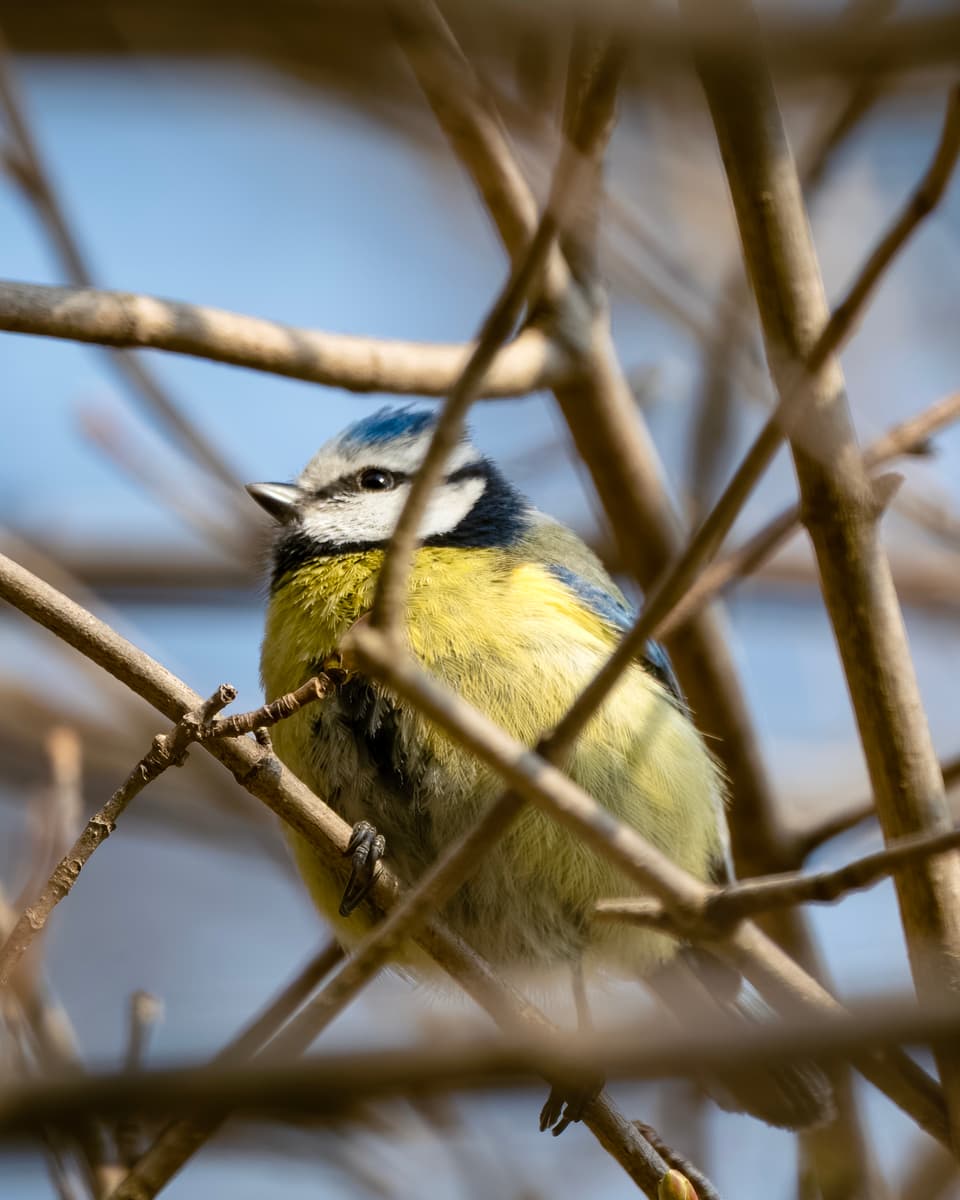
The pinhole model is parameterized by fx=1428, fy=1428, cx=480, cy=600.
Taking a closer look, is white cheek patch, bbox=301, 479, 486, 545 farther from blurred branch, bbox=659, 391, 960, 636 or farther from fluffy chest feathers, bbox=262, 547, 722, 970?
blurred branch, bbox=659, 391, 960, 636

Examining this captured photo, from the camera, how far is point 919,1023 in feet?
3.51

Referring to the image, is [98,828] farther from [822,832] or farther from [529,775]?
[822,832]

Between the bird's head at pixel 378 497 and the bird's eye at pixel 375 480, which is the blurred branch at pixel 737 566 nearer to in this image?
the bird's head at pixel 378 497

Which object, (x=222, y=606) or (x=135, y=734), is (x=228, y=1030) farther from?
(x=222, y=606)

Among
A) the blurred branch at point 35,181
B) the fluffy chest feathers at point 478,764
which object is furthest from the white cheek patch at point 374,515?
the blurred branch at point 35,181

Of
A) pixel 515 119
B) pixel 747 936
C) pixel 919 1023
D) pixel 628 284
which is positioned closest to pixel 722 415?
pixel 515 119

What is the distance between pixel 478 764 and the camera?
295 cm

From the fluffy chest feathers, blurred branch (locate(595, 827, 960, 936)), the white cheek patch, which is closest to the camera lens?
blurred branch (locate(595, 827, 960, 936))

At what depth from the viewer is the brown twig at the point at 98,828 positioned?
1859mm

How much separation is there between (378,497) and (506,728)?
1.00m

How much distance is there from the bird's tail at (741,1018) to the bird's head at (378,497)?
1.18 metres

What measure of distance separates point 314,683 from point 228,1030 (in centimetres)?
71

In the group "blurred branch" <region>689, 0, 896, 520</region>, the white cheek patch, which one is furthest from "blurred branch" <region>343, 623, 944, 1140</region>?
"blurred branch" <region>689, 0, 896, 520</region>

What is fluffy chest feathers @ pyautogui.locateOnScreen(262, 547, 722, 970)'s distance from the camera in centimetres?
299
